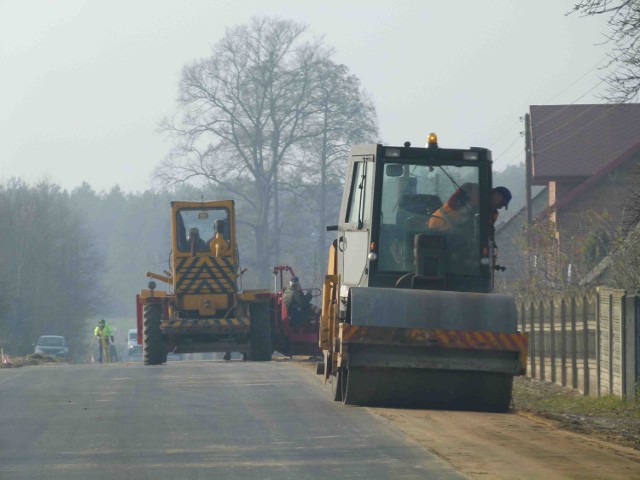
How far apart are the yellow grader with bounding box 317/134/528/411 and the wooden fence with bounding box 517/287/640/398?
2737 mm

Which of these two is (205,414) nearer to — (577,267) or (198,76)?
(577,267)

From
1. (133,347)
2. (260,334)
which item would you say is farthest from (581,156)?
(133,347)

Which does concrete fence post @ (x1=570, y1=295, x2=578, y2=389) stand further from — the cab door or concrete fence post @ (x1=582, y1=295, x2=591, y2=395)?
the cab door

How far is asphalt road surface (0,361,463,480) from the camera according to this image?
11.2 meters

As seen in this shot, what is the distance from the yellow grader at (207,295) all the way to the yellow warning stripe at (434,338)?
1450 centimetres

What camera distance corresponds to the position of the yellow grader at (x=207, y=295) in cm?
2992

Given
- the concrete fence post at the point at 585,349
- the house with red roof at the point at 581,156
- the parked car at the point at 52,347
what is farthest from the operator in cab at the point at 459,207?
the parked car at the point at 52,347

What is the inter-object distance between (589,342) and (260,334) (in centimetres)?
1113

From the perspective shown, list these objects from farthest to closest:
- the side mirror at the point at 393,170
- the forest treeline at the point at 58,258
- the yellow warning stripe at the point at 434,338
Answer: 1. the forest treeline at the point at 58,258
2. the side mirror at the point at 393,170
3. the yellow warning stripe at the point at 434,338

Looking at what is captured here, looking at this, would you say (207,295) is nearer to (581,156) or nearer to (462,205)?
(462,205)

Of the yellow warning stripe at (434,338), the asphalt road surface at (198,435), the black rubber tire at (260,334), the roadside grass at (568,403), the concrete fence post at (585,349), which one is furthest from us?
the black rubber tire at (260,334)

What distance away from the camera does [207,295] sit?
30250 mm

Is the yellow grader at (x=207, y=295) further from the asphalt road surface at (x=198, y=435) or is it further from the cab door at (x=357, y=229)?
the cab door at (x=357, y=229)

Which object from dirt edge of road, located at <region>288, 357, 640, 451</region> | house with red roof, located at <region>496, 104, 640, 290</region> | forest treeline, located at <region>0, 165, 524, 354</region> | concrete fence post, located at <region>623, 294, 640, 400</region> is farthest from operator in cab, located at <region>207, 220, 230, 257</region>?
forest treeline, located at <region>0, 165, 524, 354</region>
